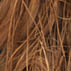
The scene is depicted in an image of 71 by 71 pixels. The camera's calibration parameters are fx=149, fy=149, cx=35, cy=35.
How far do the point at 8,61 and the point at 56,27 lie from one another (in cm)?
26

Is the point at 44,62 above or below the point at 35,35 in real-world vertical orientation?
below

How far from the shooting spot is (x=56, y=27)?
0.68 m

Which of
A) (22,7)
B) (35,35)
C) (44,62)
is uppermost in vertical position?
(22,7)

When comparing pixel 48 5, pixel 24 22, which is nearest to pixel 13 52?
pixel 24 22

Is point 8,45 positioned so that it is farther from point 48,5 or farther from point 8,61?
point 48,5

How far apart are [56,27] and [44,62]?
168 mm

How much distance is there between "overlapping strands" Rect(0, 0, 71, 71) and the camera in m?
0.65

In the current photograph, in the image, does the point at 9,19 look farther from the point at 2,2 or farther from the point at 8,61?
the point at 8,61

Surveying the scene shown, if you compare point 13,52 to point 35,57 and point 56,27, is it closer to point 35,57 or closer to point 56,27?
point 35,57

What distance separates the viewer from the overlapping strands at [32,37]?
0.65 meters

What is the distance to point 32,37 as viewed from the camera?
662 mm

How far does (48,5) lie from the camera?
2.19ft

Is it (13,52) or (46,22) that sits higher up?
(46,22)

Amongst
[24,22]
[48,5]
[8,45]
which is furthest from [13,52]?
[48,5]
